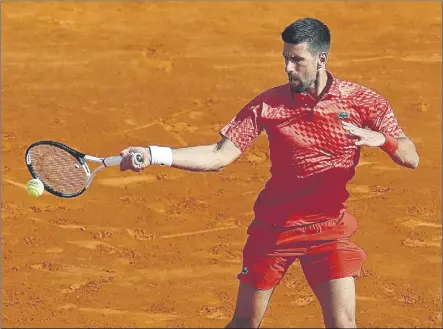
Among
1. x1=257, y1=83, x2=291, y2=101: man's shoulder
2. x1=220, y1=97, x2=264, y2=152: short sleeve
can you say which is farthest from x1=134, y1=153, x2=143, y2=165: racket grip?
x1=257, y1=83, x2=291, y2=101: man's shoulder

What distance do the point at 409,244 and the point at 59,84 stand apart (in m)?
5.52

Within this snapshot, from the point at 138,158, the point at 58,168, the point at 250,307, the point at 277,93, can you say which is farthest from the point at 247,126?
the point at 58,168

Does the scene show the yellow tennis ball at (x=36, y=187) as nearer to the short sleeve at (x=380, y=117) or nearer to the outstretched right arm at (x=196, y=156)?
the outstretched right arm at (x=196, y=156)

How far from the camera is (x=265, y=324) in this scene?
32.1ft

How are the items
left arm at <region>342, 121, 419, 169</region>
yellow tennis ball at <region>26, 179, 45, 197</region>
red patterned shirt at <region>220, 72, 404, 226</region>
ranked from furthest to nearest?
yellow tennis ball at <region>26, 179, 45, 197</region> < red patterned shirt at <region>220, 72, 404, 226</region> < left arm at <region>342, 121, 419, 169</region>

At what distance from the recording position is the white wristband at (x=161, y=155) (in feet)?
21.4

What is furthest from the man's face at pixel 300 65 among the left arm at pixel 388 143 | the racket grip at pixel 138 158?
the racket grip at pixel 138 158

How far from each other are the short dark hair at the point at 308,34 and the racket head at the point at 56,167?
182cm

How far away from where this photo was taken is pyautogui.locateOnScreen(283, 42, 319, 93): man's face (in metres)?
6.58

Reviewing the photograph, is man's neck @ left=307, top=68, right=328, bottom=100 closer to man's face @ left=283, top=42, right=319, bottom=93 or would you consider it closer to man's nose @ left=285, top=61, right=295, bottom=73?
man's face @ left=283, top=42, right=319, bottom=93

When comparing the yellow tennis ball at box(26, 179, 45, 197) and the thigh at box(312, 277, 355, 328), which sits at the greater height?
the yellow tennis ball at box(26, 179, 45, 197)

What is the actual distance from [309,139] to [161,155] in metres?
0.91

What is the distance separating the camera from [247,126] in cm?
680

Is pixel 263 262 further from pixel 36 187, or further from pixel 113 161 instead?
pixel 36 187
